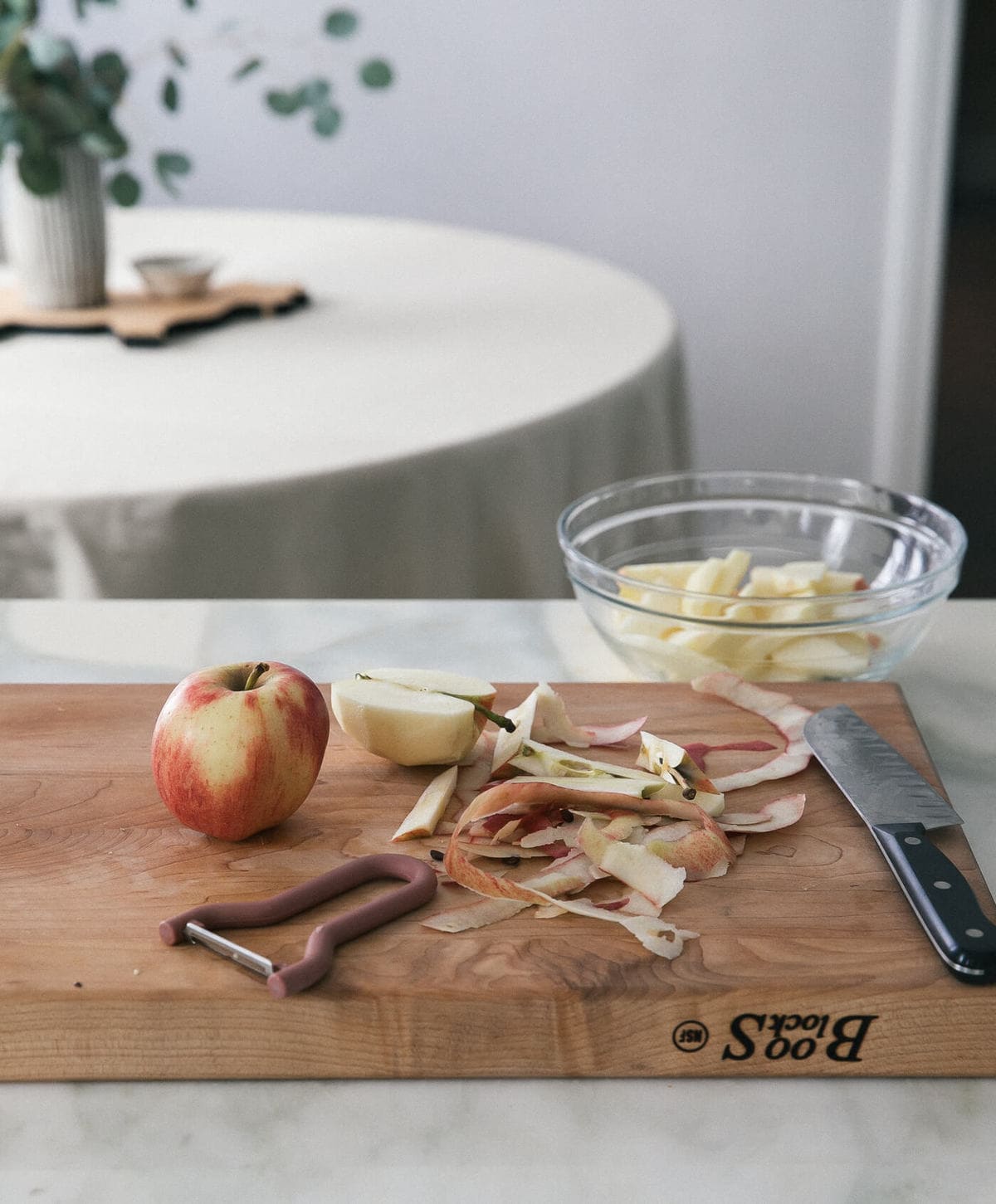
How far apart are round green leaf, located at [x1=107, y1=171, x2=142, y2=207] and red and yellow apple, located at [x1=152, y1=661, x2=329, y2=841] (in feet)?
4.52

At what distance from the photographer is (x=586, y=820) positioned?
2.29ft

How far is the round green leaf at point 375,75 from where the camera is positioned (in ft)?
6.78

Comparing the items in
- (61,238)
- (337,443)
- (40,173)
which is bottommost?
(337,443)

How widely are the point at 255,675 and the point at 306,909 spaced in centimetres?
15

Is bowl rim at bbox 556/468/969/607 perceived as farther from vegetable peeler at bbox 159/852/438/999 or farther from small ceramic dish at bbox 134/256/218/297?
small ceramic dish at bbox 134/256/218/297

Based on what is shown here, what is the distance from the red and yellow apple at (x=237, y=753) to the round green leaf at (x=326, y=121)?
147 centimetres

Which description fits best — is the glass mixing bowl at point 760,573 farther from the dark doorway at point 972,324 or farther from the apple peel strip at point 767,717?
the dark doorway at point 972,324

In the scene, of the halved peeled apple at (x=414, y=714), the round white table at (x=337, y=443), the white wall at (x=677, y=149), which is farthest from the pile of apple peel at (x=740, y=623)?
the white wall at (x=677, y=149)

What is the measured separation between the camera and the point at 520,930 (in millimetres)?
634

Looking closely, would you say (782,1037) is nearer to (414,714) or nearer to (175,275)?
(414,714)

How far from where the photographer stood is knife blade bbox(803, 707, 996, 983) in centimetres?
60

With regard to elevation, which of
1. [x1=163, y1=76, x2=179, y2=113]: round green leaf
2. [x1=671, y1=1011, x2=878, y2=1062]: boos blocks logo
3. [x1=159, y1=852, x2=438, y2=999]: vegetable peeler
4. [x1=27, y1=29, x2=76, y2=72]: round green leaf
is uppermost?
[x1=27, y1=29, x2=76, y2=72]: round green leaf

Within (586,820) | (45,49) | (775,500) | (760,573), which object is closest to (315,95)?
(45,49)

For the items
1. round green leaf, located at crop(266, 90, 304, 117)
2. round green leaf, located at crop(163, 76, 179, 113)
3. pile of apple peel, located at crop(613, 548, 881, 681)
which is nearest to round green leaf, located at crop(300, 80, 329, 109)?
round green leaf, located at crop(266, 90, 304, 117)
